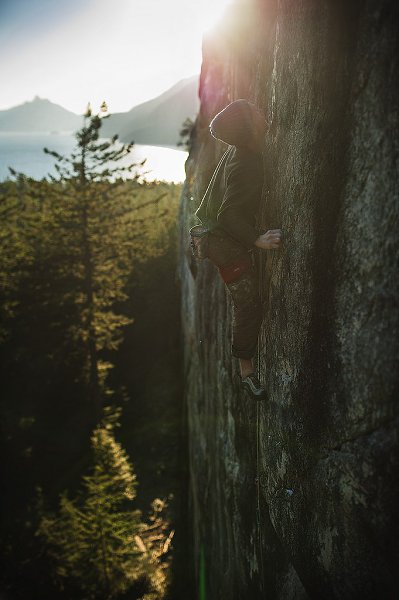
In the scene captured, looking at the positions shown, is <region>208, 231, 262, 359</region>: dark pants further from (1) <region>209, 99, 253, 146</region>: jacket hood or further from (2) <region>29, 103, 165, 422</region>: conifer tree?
(2) <region>29, 103, 165, 422</region>: conifer tree

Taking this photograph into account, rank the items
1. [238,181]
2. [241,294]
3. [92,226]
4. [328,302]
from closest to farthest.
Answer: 1. [328,302]
2. [238,181]
3. [241,294]
4. [92,226]

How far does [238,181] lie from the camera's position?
375 cm

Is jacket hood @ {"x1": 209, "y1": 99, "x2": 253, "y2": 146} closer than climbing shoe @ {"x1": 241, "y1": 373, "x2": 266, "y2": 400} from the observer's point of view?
Yes

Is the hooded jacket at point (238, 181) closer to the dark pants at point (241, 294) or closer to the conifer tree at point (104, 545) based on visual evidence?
the dark pants at point (241, 294)

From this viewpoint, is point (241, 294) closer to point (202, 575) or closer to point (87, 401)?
point (202, 575)

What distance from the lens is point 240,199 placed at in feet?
12.1

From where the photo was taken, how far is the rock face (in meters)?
2.24

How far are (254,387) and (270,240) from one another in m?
1.73

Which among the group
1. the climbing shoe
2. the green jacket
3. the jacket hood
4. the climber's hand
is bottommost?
the climbing shoe

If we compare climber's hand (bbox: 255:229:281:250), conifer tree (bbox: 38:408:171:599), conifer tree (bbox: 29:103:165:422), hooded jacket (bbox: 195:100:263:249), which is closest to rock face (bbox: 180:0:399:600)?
climber's hand (bbox: 255:229:281:250)

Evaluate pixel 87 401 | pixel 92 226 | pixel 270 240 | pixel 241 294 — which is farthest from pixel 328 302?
pixel 87 401

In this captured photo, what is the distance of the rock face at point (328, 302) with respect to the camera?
2236 mm

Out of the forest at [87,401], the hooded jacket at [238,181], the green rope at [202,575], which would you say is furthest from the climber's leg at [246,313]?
the forest at [87,401]

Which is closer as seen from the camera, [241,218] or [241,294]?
[241,218]
